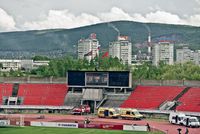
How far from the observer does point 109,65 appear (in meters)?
148

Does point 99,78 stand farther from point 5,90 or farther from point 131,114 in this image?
point 5,90

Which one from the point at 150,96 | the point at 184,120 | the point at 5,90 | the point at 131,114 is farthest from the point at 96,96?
the point at 184,120

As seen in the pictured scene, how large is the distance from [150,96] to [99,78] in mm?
9453

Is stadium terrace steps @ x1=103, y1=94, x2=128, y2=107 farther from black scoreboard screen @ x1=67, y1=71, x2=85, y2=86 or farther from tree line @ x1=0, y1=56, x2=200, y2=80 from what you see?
tree line @ x1=0, y1=56, x2=200, y2=80

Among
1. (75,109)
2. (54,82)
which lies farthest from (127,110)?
(54,82)

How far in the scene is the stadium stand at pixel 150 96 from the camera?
271 ft

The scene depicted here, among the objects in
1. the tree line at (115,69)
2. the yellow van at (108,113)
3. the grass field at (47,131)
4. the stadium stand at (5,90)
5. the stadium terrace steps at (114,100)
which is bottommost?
the grass field at (47,131)

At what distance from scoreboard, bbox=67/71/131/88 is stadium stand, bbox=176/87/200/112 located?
1016 centimetres

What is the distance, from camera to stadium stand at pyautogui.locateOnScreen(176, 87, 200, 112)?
77375mm

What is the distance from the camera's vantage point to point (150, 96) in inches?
3356

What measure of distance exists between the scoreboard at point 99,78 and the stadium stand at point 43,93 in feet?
12.7

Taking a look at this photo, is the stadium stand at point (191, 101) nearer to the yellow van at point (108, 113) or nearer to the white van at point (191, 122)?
the yellow van at point (108, 113)

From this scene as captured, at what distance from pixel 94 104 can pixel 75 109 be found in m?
4.55

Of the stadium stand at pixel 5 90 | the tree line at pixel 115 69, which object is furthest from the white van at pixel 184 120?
the tree line at pixel 115 69
